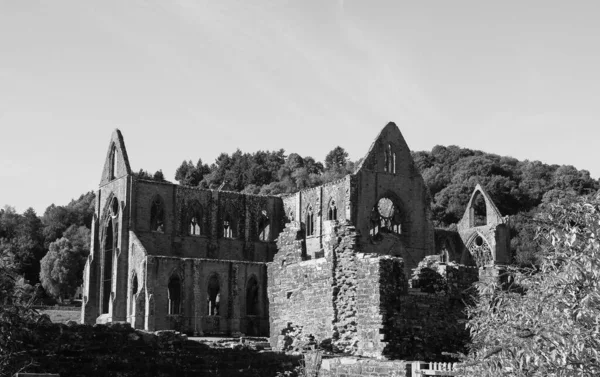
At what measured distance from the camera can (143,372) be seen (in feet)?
67.6

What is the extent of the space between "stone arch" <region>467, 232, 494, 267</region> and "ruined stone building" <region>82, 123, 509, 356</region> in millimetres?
80

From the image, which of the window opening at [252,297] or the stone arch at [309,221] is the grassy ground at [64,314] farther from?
the stone arch at [309,221]

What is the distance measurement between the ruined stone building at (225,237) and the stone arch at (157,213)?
0.06 meters

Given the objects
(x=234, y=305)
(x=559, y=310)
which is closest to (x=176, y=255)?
(x=234, y=305)

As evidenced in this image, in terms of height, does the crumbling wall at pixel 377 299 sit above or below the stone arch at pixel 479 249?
below

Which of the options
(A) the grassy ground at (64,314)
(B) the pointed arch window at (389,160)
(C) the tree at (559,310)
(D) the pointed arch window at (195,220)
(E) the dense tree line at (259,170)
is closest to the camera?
(C) the tree at (559,310)

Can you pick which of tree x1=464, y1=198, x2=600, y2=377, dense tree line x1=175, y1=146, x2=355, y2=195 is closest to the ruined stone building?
tree x1=464, y1=198, x2=600, y2=377

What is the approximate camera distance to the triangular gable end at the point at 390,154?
5669cm

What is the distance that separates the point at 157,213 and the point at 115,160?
4484mm

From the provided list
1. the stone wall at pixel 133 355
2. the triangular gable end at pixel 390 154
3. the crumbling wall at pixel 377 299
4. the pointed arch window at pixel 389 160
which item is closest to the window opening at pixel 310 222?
the triangular gable end at pixel 390 154

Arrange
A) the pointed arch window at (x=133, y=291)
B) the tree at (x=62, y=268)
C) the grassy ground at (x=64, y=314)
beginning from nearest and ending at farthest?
the pointed arch window at (x=133, y=291) < the grassy ground at (x=64, y=314) < the tree at (x=62, y=268)

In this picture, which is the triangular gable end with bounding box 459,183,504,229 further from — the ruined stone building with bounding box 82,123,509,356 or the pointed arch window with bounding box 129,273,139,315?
the pointed arch window with bounding box 129,273,139,315

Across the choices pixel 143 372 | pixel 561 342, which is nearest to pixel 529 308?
pixel 561 342

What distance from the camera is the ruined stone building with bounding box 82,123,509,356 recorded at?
50625 millimetres
